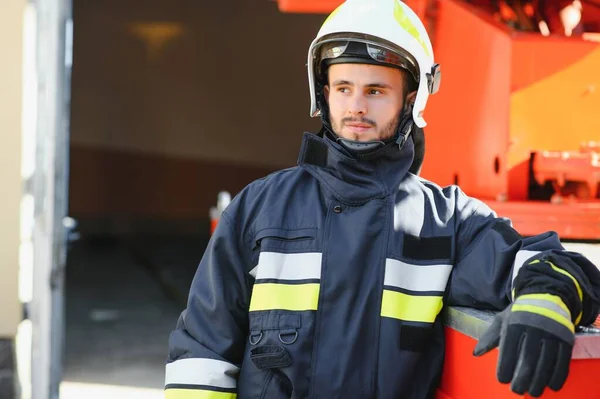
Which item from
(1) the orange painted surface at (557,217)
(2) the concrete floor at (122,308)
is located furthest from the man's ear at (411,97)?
(2) the concrete floor at (122,308)

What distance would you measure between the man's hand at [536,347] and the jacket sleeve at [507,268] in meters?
0.06

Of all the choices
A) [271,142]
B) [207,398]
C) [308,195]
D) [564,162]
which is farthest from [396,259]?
Result: [271,142]

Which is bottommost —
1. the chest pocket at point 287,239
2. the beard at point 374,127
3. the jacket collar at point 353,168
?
the chest pocket at point 287,239

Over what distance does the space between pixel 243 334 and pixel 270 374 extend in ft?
0.52

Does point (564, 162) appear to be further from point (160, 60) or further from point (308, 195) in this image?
point (160, 60)

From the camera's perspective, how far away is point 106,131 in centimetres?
1291

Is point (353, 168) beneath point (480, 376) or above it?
above

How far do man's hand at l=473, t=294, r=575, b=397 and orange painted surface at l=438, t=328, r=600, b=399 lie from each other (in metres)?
0.08

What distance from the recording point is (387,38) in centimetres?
200

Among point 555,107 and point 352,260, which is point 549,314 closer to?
point 352,260

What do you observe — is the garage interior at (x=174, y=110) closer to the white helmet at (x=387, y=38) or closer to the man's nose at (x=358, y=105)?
the white helmet at (x=387, y=38)

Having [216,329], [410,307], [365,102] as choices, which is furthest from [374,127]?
[216,329]

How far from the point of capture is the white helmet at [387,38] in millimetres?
2018

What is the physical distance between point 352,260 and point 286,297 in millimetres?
165
